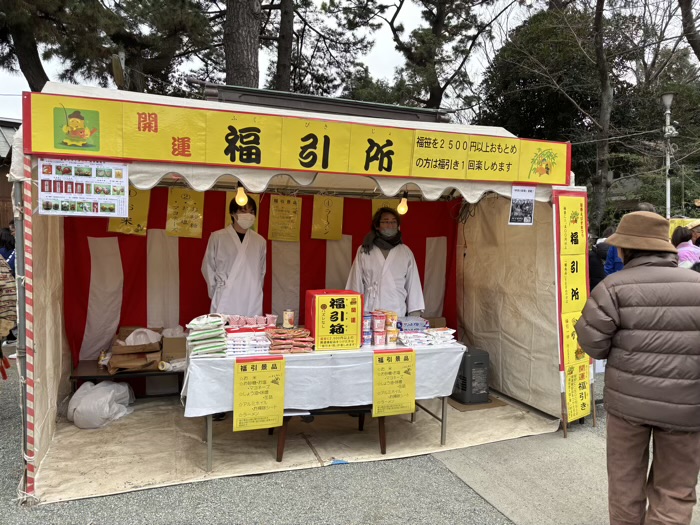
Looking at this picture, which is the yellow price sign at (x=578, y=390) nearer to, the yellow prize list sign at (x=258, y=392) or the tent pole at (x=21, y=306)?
the yellow prize list sign at (x=258, y=392)

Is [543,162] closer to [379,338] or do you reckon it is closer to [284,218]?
[379,338]

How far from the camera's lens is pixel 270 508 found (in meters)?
2.73

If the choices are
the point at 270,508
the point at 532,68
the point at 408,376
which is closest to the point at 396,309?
the point at 408,376

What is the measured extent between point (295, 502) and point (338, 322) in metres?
1.16

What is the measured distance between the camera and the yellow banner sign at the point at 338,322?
3.30m

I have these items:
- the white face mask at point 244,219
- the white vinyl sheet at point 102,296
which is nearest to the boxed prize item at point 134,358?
the white vinyl sheet at point 102,296

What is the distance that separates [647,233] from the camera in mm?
2148

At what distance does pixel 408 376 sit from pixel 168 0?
8.68m

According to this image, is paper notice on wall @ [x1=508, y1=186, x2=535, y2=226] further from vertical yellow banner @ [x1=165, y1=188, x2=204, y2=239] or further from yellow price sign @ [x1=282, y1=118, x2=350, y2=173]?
vertical yellow banner @ [x1=165, y1=188, x2=204, y2=239]

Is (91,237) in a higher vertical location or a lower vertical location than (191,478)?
higher

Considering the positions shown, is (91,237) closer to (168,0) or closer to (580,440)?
(580,440)

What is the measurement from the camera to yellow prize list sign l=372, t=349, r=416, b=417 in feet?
11.1

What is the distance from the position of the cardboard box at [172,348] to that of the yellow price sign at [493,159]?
3074 millimetres

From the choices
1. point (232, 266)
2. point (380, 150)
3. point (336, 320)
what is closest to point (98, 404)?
point (232, 266)
